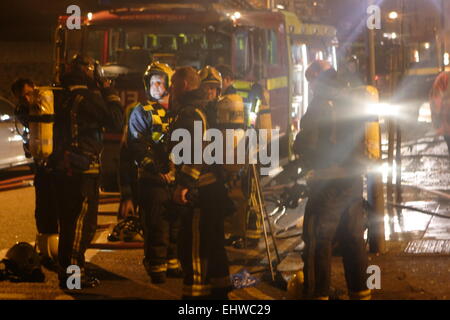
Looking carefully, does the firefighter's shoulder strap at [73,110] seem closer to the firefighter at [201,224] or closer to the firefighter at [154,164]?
the firefighter at [154,164]

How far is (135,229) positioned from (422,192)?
206 inches

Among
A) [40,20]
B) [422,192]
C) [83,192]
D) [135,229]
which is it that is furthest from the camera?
[40,20]

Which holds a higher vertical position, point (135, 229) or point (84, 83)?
point (84, 83)

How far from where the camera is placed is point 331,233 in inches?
252

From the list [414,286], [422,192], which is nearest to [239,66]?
[422,192]

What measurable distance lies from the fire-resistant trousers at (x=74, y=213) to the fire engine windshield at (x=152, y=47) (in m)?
6.55

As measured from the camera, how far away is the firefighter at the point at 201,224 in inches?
256

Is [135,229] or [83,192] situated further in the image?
[135,229]

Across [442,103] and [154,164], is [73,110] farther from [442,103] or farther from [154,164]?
[442,103]

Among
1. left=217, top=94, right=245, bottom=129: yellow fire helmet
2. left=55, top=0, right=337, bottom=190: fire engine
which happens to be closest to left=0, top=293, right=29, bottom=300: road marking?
left=217, top=94, right=245, bottom=129: yellow fire helmet

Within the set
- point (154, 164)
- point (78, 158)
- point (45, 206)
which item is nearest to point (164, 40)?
point (45, 206)

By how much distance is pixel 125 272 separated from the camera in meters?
8.49

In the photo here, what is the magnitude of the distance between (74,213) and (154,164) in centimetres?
81

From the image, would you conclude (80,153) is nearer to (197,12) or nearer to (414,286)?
(414,286)
